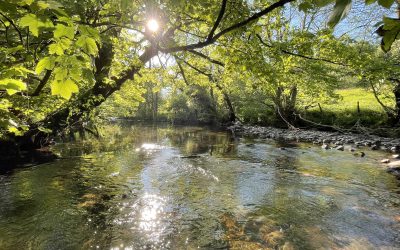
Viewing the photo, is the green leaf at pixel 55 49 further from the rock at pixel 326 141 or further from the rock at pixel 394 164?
the rock at pixel 326 141

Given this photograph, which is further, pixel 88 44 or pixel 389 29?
pixel 88 44

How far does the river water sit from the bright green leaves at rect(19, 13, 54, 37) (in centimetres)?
517

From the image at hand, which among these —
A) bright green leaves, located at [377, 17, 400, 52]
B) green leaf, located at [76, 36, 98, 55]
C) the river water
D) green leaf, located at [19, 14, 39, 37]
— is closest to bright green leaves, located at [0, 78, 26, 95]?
green leaf, located at [19, 14, 39, 37]

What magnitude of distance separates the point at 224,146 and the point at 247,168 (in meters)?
6.75

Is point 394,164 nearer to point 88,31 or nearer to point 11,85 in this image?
point 88,31

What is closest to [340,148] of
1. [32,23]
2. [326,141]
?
[326,141]

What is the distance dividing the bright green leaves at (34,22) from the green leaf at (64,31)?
10 centimetres

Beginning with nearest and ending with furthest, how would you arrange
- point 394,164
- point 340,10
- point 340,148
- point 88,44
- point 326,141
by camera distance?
1. point 340,10
2. point 88,44
3. point 394,164
4. point 340,148
5. point 326,141

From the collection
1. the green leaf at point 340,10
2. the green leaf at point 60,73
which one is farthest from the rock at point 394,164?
the green leaf at point 60,73

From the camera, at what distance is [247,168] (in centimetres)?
1280

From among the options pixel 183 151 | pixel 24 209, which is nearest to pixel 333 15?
pixel 24 209

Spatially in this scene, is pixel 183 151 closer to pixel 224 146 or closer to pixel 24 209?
pixel 224 146

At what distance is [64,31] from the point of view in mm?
1781

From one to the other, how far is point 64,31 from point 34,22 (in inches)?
10.2
